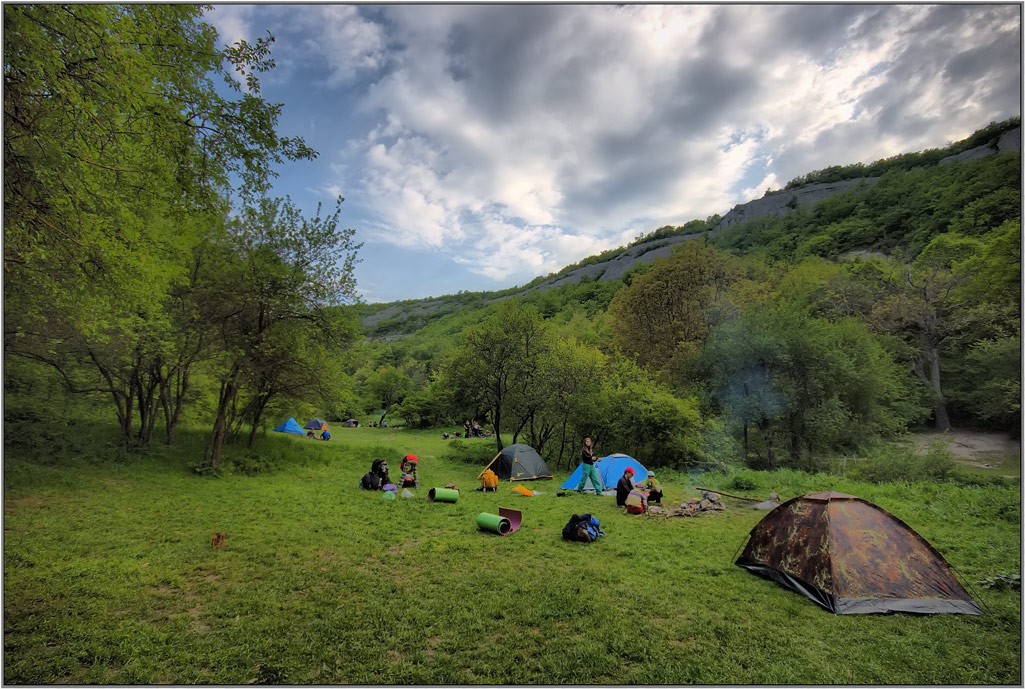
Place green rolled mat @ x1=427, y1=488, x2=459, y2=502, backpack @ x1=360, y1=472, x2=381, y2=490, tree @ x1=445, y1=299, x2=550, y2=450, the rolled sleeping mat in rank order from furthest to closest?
tree @ x1=445, y1=299, x2=550, y2=450, backpack @ x1=360, y1=472, x2=381, y2=490, green rolled mat @ x1=427, y1=488, x2=459, y2=502, the rolled sleeping mat

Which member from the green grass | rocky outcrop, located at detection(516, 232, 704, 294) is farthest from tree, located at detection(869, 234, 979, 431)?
rocky outcrop, located at detection(516, 232, 704, 294)

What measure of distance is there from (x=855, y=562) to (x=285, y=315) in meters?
16.5

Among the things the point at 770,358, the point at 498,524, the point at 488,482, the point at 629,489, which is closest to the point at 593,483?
the point at 629,489

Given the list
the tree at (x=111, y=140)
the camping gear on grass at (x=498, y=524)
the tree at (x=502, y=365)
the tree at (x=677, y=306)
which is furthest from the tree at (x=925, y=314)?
the tree at (x=111, y=140)

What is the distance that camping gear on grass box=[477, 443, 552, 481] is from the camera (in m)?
16.9

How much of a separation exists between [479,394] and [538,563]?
1601 centimetres

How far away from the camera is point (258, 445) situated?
18.2 meters

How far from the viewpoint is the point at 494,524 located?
865cm

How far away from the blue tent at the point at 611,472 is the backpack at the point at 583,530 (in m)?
5.77

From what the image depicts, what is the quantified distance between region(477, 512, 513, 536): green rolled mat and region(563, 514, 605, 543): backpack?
1288 millimetres

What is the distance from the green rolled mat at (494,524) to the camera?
8.66 meters

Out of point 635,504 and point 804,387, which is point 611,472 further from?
point 804,387

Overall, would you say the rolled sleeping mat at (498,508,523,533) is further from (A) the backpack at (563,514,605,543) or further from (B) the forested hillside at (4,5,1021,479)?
(B) the forested hillside at (4,5,1021,479)

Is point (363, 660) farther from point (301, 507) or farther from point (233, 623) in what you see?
point (301, 507)
